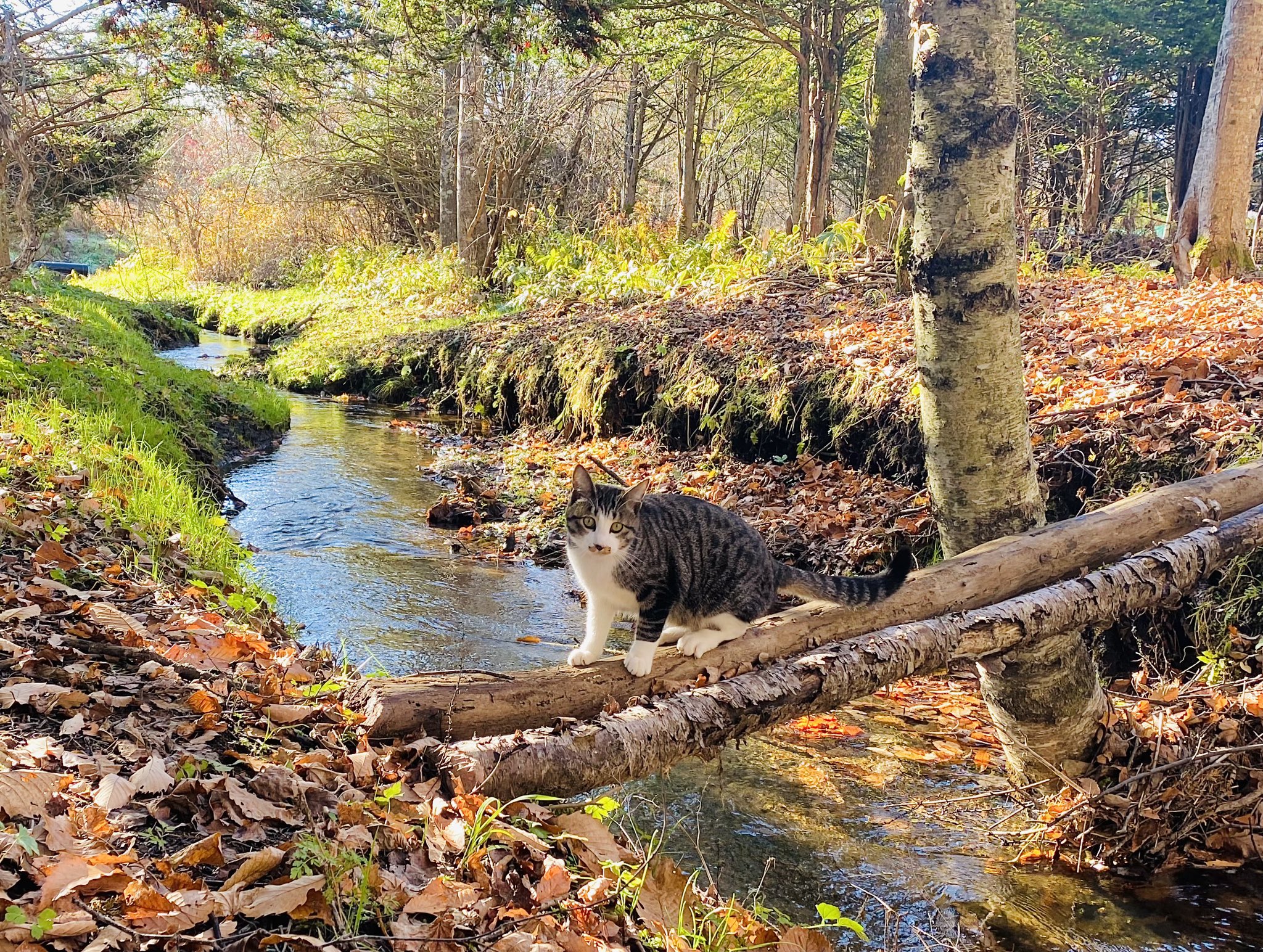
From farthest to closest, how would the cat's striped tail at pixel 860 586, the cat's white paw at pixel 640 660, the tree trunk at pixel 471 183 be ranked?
the tree trunk at pixel 471 183 → the cat's striped tail at pixel 860 586 → the cat's white paw at pixel 640 660

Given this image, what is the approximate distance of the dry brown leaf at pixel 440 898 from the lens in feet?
7.08

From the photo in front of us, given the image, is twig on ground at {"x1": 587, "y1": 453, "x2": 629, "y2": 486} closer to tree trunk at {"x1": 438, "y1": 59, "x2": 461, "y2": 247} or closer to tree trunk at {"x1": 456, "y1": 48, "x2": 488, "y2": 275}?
tree trunk at {"x1": 456, "y1": 48, "x2": 488, "y2": 275}

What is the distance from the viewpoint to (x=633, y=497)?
3.90m

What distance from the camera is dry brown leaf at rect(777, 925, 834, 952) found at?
8.35ft

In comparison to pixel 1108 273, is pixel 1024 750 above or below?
below

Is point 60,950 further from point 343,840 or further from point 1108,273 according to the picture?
point 1108,273

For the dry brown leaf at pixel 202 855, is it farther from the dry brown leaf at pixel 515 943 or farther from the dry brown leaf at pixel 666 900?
the dry brown leaf at pixel 666 900

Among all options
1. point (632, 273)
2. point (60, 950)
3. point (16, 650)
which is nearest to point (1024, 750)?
point (60, 950)

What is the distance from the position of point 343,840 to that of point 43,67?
15536mm

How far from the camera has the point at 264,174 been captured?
24672 mm

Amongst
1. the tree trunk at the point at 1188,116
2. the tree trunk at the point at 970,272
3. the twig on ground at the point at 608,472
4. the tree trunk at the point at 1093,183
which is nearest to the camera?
the tree trunk at the point at 970,272

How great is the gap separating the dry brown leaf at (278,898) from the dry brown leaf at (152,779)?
523mm

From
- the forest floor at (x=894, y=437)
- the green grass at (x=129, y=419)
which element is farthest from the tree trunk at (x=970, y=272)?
the green grass at (x=129, y=419)

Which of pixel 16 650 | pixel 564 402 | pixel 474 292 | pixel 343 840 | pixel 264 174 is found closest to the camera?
pixel 343 840
